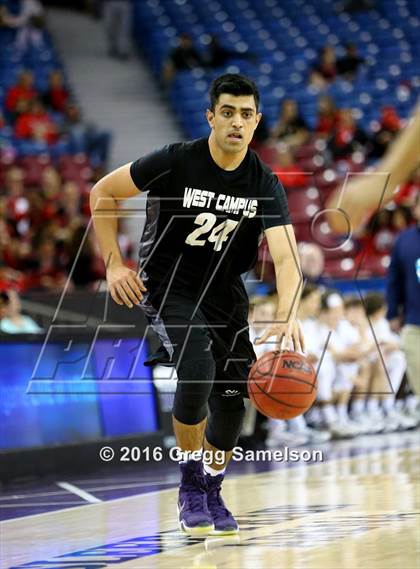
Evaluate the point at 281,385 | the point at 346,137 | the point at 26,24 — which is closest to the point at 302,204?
the point at 346,137

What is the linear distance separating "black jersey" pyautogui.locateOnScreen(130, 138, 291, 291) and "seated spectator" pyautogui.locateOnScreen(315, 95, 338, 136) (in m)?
14.5

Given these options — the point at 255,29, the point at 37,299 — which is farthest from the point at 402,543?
the point at 255,29

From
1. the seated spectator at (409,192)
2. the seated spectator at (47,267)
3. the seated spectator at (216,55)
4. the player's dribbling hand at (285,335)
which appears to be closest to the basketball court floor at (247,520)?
the player's dribbling hand at (285,335)

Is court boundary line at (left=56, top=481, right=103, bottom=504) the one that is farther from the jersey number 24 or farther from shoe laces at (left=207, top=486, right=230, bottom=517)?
the jersey number 24

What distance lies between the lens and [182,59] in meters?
21.6

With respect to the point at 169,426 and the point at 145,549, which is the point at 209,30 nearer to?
the point at 169,426

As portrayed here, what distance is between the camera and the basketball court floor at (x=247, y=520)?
5.65 m

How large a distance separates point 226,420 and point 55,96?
13563mm

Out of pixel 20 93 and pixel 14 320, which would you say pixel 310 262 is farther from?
pixel 20 93

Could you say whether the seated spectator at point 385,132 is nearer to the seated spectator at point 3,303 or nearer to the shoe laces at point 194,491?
the seated spectator at point 3,303

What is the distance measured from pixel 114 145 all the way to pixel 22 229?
705 centimetres

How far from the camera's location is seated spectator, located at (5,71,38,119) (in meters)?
18.0

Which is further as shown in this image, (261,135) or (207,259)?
(261,135)

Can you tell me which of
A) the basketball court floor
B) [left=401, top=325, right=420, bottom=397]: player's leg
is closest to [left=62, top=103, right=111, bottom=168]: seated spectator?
the basketball court floor
